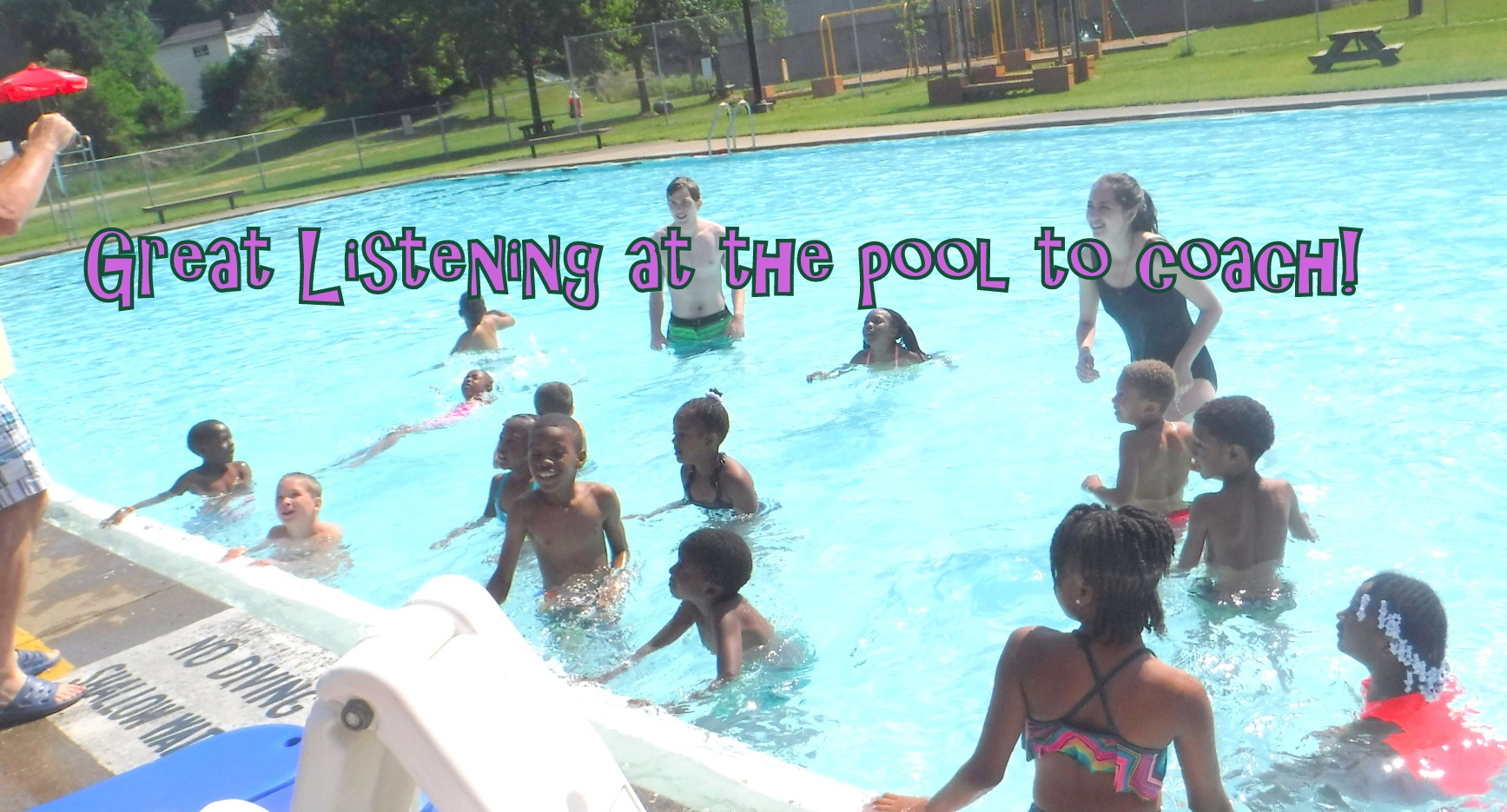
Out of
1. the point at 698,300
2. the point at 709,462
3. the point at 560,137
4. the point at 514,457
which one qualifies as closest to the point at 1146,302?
the point at 709,462

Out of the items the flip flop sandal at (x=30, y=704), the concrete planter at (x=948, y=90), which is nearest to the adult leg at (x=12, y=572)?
the flip flop sandal at (x=30, y=704)

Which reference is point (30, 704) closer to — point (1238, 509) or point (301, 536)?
point (301, 536)

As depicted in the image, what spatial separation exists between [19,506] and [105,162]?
27609 millimetres

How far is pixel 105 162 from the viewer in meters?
28.0

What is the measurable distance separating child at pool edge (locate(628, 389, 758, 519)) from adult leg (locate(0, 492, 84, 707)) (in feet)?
7.64

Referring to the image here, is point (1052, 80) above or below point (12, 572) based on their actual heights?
above

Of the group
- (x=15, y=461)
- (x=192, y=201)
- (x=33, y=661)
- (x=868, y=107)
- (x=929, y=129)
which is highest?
(x=192, y=201)

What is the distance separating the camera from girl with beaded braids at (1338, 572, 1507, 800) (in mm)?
3158

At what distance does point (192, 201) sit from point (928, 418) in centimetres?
2397

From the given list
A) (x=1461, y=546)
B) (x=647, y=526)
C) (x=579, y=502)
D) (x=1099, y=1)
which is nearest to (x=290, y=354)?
(x=647, y=526)

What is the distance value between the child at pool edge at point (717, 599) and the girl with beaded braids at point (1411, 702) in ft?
5.78

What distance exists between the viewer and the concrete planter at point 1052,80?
25.6m

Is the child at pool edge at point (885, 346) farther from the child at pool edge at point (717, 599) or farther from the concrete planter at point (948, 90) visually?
the concrete planter at point (948, 90)

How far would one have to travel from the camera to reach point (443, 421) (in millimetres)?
8609
